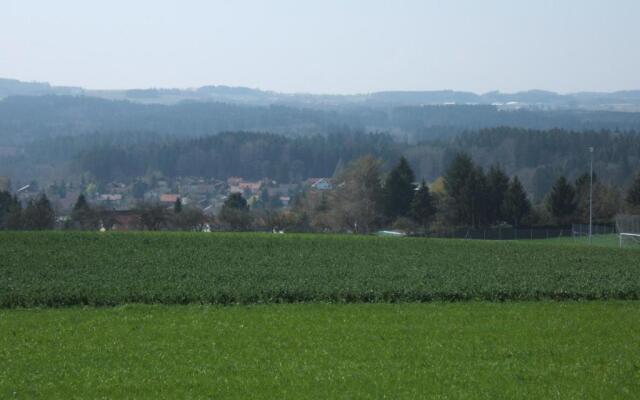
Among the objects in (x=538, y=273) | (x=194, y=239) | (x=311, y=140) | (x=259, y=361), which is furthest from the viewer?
(x=311, y=140)

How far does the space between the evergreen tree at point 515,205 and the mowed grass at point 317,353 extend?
42.7 meters

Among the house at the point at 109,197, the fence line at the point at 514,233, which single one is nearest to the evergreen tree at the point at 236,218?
the fence line at the point at 514,233

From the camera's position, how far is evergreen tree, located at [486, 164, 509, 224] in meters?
63.8

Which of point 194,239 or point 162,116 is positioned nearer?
point 194,239

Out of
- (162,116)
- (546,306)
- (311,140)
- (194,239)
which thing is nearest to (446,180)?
(194,239)

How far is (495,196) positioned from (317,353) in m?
50.7

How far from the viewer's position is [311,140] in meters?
117

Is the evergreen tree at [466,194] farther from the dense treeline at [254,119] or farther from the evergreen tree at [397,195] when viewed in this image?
the dense treeline at [254,119]

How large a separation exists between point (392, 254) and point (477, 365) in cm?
1747

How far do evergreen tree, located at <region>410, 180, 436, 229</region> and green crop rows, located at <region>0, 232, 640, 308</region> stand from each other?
27.2 m

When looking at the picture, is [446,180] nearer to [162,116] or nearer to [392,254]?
[392,254]

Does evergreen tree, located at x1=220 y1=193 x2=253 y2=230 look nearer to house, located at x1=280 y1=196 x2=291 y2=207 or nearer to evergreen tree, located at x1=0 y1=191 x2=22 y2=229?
evergreen tree, located at x1=0 y1=191 x2=22 y2=229

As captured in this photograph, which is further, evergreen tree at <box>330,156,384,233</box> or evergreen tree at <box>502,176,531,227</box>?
evergreen tree at <box>502,176,531,227</box>

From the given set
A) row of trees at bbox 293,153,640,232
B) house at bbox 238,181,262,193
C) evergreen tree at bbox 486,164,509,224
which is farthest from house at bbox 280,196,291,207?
evergreen tree at bbox 486,164,509,224
